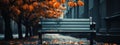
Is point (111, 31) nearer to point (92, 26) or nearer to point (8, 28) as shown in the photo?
point (8, 28)

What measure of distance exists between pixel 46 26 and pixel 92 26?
180 centimetres

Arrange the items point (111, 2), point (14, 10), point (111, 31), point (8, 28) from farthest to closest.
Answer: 1. point (111, 2)
2. point (111, 31)
3. point (8, 28)
4. point (14, 10)

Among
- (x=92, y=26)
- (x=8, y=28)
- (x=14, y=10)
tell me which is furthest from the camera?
(x=8, y=28)

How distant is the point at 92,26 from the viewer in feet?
42.5

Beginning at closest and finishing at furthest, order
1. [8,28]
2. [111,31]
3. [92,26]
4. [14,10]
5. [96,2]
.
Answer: [92,26], [14,10], [8,28], [111,31], [96,2]

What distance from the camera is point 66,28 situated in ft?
43.6

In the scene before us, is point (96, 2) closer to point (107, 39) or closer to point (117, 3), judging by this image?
point (117, 3)

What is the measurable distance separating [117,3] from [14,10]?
14.5 metres

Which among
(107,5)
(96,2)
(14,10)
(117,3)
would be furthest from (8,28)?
(96,2)

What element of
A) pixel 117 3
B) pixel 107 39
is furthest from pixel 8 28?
pixel 117 3

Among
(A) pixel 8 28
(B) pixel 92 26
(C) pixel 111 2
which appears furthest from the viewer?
(C) pixel 111 2

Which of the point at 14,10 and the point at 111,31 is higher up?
the point at 14,10

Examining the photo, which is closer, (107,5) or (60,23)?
(60,23)

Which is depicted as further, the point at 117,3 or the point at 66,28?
the point at 117,3
